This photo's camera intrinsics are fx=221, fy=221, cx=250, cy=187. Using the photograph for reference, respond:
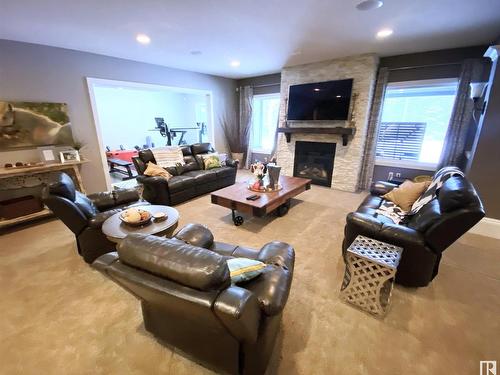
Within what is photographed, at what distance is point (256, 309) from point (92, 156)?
14.3 ft

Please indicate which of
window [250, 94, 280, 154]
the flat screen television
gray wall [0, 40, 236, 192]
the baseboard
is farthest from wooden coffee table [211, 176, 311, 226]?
window [250, 94, 280, 154]

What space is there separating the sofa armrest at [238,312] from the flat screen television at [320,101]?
4.37 m

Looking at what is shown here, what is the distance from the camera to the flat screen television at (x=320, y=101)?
4335 mm

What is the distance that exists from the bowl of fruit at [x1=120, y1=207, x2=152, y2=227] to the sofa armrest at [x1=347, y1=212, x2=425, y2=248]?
1.89 metres

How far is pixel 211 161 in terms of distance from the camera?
466cm

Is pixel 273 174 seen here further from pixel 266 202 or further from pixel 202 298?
pixel 202 298

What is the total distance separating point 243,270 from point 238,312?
1.21 ft

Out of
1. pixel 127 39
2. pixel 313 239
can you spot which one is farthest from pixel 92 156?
pixel 313 239

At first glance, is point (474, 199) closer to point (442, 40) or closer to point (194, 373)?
point (194, 373)

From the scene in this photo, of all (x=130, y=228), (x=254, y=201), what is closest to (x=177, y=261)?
(x=130, y=228)

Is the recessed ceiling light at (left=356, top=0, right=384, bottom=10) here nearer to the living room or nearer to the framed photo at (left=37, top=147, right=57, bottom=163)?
the living room

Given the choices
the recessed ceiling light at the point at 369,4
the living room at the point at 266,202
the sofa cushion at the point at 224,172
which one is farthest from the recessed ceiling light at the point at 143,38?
the recessed ceiling light at the point at 369,4

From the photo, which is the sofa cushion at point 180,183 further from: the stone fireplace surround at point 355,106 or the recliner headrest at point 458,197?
the recliner headrest at point 458,197

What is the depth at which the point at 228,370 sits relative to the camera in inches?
47.9
